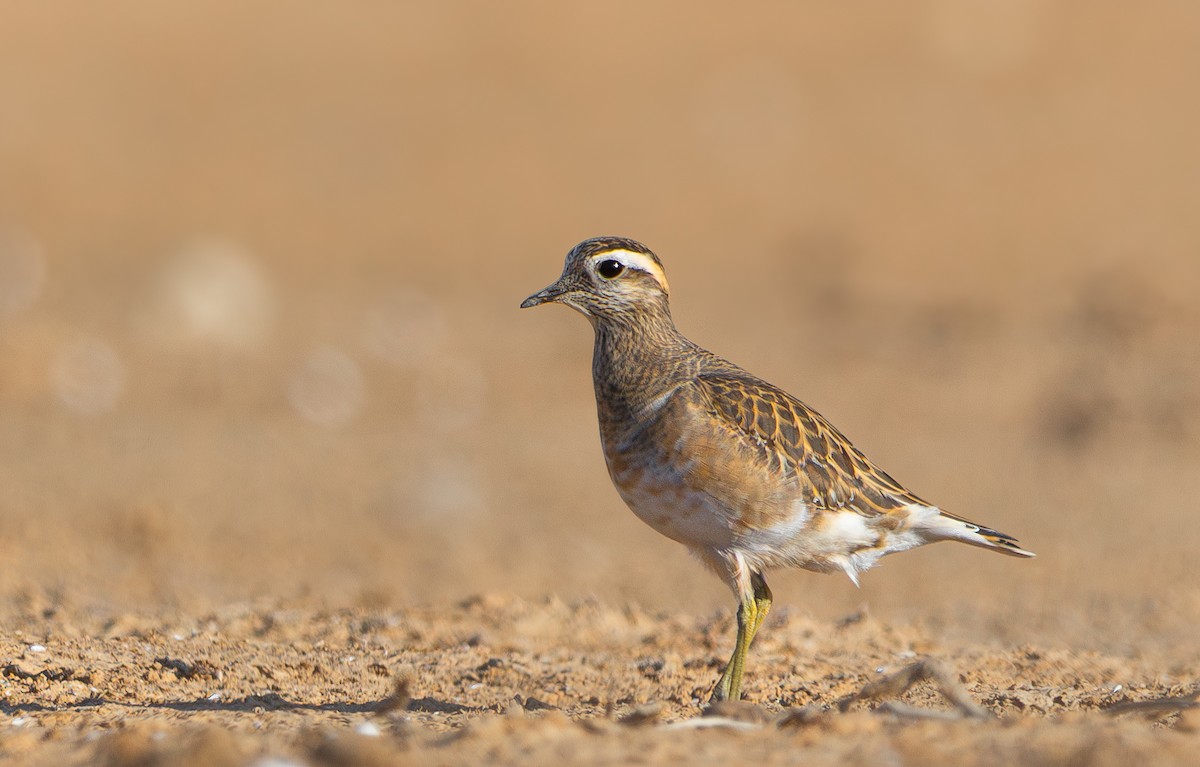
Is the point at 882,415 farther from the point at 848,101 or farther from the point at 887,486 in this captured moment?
the point at 848,101

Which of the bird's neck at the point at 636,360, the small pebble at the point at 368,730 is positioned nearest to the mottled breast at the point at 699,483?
the bird's neck at the point at 636,360

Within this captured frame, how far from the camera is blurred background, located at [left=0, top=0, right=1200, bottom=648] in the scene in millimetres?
10344

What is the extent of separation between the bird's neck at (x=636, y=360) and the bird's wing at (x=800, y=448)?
17cm

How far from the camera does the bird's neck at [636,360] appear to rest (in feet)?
20.2

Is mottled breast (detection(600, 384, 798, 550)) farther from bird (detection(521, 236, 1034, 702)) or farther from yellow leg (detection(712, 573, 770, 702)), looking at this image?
yellow leg (detection(712, 573, 770, 702))

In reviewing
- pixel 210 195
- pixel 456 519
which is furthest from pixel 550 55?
pixel 456 519

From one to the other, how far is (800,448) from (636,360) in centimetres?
81

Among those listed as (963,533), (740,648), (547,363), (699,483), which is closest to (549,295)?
(699,483)

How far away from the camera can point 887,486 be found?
619 cm

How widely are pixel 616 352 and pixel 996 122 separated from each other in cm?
1833

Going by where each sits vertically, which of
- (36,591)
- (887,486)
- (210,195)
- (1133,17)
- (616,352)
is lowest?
(36,591)

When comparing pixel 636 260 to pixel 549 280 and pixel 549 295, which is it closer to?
pixel 549 295

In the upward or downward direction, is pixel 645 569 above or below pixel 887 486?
below

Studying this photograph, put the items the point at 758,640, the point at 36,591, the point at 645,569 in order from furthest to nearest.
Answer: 1. the point at 645,569
2. the point at 36,591
3. the point at 758,640
